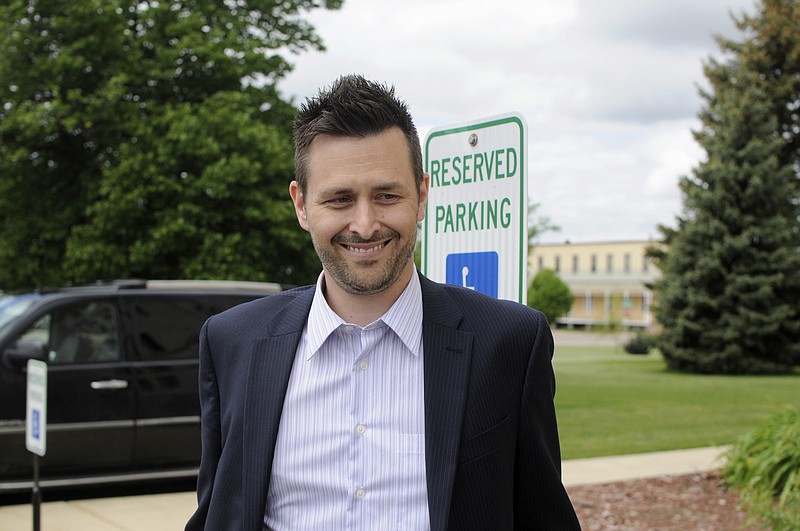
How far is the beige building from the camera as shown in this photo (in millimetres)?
90625

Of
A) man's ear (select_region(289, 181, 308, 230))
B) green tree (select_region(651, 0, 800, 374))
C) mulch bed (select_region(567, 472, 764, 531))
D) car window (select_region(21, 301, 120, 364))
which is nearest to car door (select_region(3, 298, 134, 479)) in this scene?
car window (select_region(21, 301, 120, 364))

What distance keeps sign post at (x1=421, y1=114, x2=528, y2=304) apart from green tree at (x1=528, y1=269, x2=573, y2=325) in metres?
69.2

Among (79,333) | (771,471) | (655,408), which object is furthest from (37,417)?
(655,408)

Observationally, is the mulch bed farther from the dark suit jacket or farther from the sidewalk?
the dark suit jacket

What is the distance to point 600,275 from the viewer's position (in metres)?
95.7

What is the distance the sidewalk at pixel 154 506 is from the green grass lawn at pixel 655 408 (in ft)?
3.82

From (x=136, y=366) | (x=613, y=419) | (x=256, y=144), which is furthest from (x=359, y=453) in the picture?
(x=256, y=144)

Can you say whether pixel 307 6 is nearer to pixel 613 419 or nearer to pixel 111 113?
pixel 111 113

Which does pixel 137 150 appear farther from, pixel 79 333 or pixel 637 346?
pixel 637 346

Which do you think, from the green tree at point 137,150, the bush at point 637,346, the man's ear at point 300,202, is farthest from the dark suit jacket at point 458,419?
the bush at point 637,346

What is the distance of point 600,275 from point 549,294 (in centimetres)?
2303

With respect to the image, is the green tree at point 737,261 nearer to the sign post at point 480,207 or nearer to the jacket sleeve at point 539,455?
the sign post at point 480,207

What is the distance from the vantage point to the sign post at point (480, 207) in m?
4.07

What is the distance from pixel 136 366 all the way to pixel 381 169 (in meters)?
7.08
